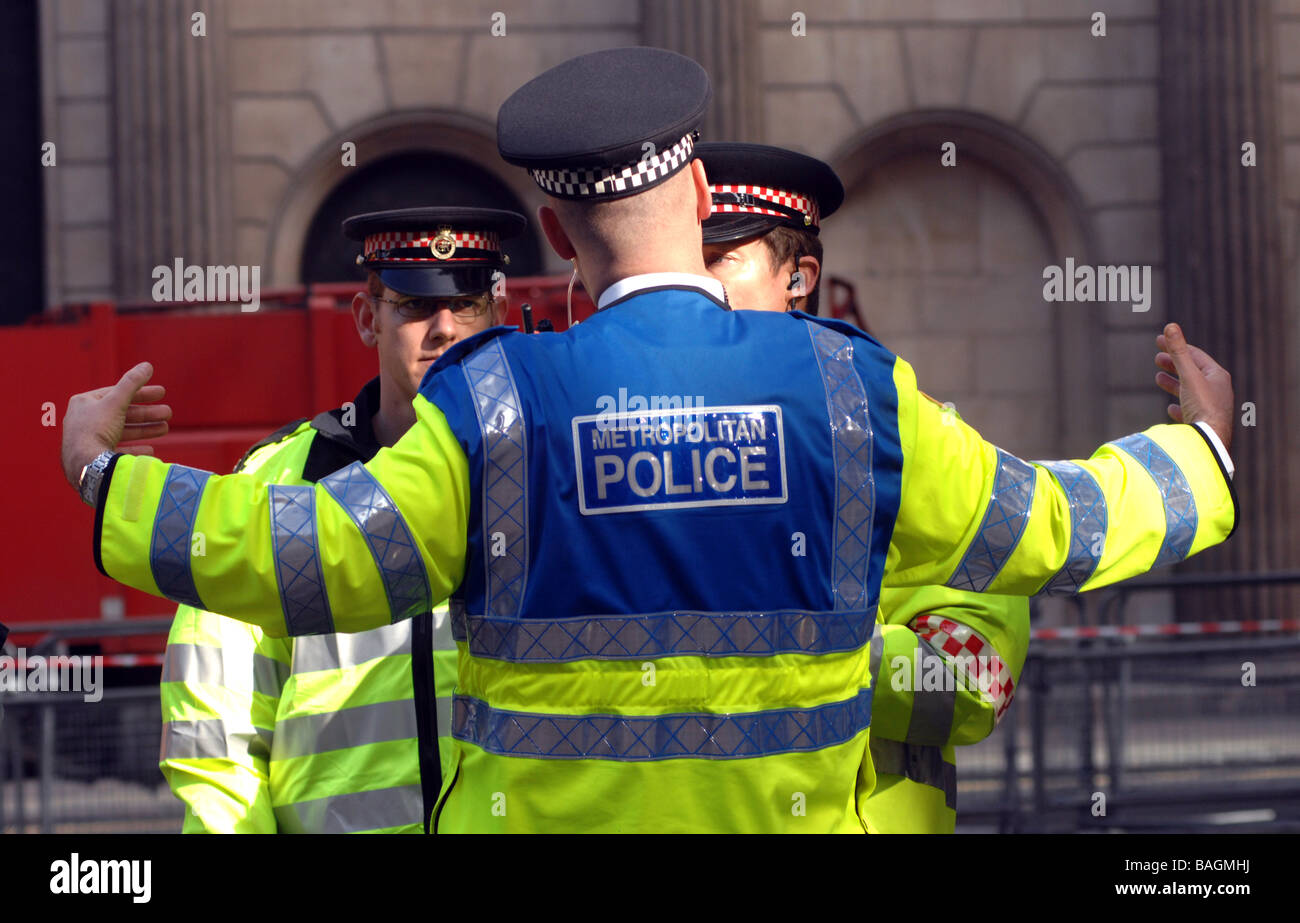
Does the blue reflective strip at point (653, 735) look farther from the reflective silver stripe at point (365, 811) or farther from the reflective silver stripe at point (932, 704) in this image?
the reflective silver stripe at point (365, 811)

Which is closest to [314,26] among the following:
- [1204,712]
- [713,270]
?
[1204,712]

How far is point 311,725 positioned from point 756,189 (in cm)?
138

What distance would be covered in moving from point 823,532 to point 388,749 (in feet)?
4.26

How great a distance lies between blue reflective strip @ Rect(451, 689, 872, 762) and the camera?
2121 mm

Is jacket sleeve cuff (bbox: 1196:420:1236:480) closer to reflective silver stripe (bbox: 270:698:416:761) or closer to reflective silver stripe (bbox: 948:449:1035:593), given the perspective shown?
reflective silver stripe (bbox: 948:449:1035:593)

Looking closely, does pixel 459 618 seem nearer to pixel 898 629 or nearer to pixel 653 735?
pixel 653 735

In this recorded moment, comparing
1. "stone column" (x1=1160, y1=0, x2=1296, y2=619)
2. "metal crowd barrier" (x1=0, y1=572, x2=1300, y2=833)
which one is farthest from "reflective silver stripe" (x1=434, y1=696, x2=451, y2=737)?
"stone column" (x1=1160, y1=0, x2=1296, y2=619)

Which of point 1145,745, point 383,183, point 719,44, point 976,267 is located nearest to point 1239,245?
point 976,267

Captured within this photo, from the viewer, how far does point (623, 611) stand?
6.93ft

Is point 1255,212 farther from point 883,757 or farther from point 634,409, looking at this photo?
point 634,409

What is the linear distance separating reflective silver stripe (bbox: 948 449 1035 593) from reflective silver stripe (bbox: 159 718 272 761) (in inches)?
62.6

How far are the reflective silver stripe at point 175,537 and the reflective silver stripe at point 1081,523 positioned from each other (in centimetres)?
116

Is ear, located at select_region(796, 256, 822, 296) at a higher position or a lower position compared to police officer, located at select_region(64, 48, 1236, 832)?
higher

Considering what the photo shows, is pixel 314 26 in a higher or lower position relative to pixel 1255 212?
higher
